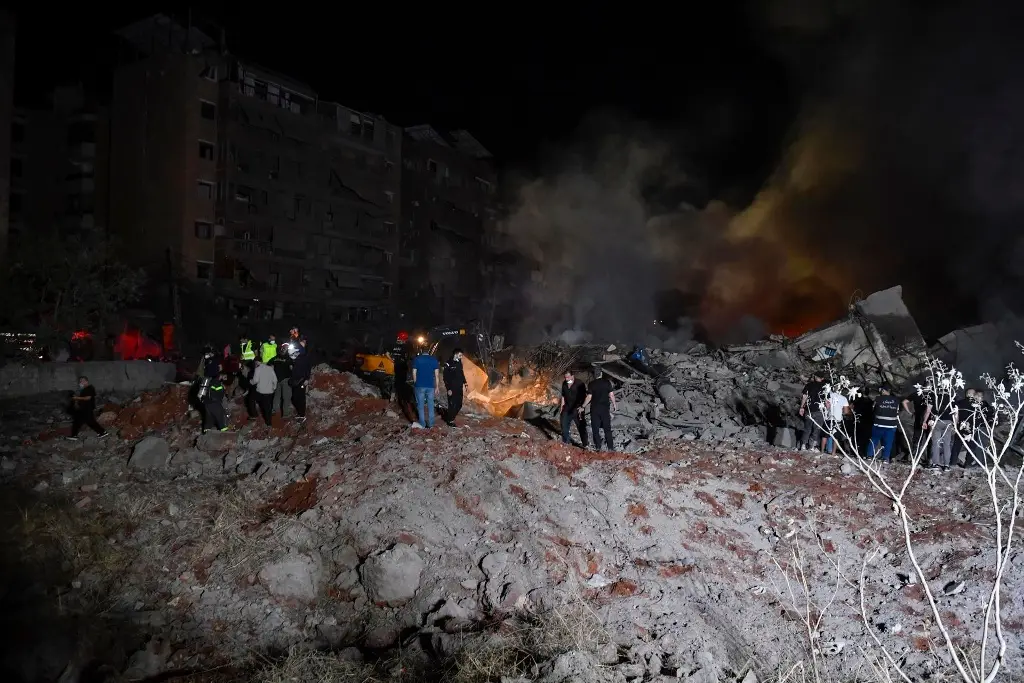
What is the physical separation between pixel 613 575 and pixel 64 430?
969 cm

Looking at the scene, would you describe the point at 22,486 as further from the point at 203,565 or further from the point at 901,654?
the point at 901,654

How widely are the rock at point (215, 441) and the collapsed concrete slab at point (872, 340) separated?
18953 mm

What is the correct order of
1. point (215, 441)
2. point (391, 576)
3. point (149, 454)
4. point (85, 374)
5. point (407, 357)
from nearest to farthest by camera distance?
point (391, 576) → point (149, 454) → point (215, 441) → point (85, 374) → point (407, 357)

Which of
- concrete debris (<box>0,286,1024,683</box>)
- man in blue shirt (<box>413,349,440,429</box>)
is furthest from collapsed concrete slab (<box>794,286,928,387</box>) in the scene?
man in blue shirt (<box>413,349,440,429</box>)

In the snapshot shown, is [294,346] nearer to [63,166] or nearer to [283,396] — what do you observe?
[283,396]

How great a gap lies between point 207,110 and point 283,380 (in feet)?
76.8

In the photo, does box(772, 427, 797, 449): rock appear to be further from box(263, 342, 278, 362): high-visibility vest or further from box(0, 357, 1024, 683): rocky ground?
box(263, 342, 278, 362): high-visibility vest

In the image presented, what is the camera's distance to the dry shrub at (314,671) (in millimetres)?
5566

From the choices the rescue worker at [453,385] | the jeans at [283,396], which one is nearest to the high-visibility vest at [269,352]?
the jeans at [283,396]

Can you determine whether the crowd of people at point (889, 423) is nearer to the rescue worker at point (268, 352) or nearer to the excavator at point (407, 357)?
the excavator at point (407, 357)

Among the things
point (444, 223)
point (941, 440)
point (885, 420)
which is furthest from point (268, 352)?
point (444, 223)

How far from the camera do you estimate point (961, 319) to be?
28578 millimetres

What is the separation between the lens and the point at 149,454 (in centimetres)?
973

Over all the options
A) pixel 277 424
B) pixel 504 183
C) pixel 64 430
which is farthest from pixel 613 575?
pixel 504 183
